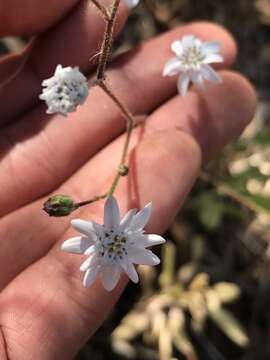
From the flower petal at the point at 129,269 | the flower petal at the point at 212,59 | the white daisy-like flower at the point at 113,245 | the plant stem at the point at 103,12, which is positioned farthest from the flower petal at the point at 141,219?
the flower petal at the point at 212,59

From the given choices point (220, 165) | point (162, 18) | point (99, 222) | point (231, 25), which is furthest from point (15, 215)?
point (231, 25)

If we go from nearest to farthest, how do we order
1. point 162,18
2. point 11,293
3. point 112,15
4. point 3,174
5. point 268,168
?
point 112,15, point 11,293, point 3,174, point 268,168, point 162,18

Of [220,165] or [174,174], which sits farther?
[220,165]

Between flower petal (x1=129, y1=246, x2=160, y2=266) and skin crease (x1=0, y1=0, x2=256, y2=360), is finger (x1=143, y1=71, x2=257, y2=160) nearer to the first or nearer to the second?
skin crease (x1=0, y1=0, x2=256, y2=360)

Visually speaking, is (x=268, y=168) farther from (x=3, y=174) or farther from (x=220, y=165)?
(x=3, y=174)

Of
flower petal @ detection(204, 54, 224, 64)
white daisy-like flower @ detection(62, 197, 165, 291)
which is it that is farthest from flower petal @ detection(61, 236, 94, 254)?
flower petal @ detection(204, 54, 224, 64)

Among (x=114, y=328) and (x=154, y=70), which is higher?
(x=154, y=70)

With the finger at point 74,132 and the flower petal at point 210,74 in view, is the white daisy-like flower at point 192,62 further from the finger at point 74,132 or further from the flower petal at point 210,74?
the finger at point 74,132
